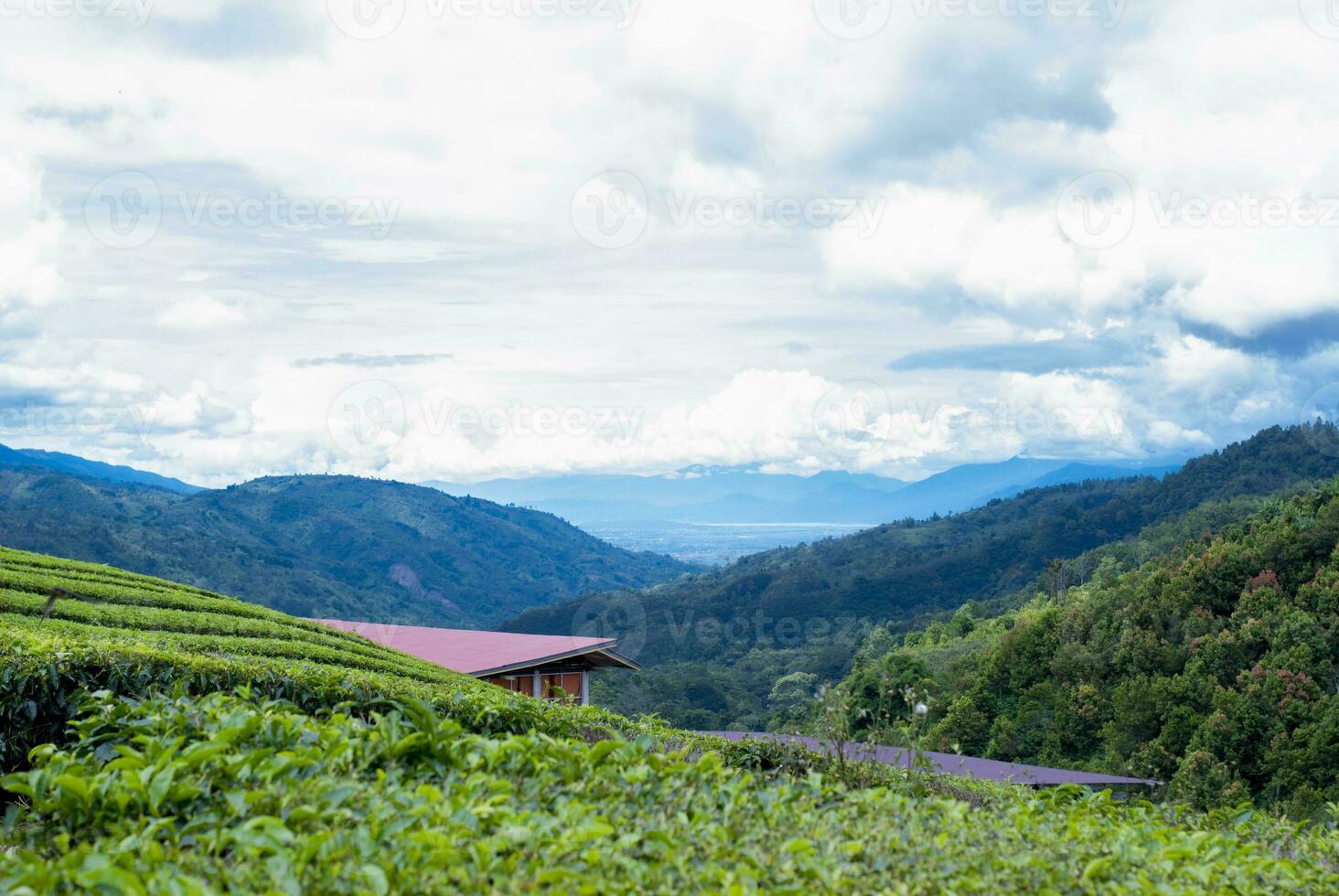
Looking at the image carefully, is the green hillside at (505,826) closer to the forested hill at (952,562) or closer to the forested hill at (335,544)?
the forested hill at (335,544)

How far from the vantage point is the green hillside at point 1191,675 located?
24453 millimetres

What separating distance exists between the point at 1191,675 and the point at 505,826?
30.3 m

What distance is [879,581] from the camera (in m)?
77.8

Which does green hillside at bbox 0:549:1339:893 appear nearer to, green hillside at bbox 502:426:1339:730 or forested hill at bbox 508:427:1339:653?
green hillside at bbox 502:426:1339:730

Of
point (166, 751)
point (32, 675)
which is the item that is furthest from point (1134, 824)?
point (32, 675)

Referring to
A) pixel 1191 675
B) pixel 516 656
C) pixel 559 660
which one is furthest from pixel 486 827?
pixel 1191 675

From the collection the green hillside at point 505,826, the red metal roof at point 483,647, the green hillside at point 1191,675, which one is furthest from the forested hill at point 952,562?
the green hillside at point 505,826

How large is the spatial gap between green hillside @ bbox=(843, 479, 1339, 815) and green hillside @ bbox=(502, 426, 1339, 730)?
24.8 metres

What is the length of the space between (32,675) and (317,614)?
2977 inches

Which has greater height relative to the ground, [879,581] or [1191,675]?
[879,581]

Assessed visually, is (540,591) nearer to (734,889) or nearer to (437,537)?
(437,537)

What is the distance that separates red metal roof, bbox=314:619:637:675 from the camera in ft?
43.8

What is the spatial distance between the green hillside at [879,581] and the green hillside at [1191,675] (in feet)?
81.4

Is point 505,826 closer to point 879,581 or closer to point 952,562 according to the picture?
point 879,581
